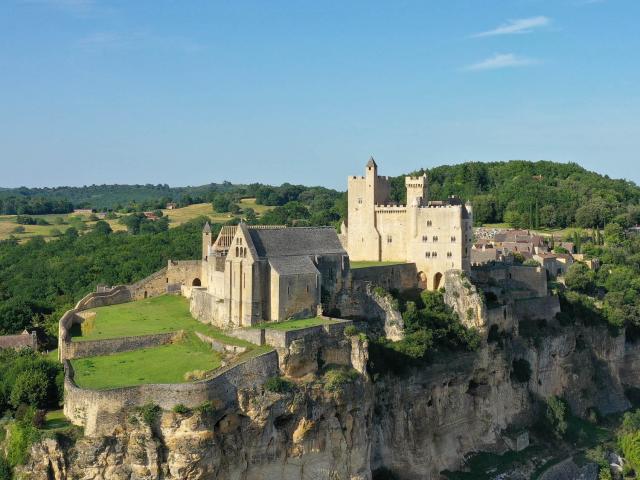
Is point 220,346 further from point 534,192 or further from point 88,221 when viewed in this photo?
point 88,221

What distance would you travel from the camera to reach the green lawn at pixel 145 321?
41938 millimetres

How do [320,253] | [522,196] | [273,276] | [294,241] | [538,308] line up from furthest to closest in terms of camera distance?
A: [522,196] < [538,308] < [320,253] < [294,241] < [273,276]

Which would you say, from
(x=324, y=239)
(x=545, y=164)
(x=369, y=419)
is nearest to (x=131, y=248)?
(x=324, y=239)

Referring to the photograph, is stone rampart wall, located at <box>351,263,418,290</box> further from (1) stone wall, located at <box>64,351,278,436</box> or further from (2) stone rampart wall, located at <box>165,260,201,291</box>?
(2) stone rampart wall, located at <box>165,260,201,291</box>

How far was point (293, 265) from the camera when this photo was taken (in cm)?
4238

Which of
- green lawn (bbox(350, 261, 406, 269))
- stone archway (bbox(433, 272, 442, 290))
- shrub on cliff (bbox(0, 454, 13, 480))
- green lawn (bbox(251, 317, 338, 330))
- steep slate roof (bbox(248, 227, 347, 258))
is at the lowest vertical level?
shrub on cliff (bbox(0, 454, 13, 480))

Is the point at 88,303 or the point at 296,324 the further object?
the point at 88,303

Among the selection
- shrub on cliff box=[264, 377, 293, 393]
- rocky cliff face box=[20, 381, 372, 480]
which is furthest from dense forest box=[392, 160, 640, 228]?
shrub on cliff box=[264, 377, 293, 393]

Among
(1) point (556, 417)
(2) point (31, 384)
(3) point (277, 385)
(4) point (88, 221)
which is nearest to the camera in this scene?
(3) point (277, 385)

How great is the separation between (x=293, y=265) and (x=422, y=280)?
12241 millimetres

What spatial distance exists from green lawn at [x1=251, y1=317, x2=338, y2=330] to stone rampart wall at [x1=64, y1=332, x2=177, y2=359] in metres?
6.07

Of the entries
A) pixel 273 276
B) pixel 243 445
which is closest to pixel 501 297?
pixel 273 276

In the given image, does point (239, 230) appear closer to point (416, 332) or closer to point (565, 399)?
point (416, 332)

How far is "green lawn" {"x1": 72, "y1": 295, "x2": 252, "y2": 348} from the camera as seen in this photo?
4194 cm
